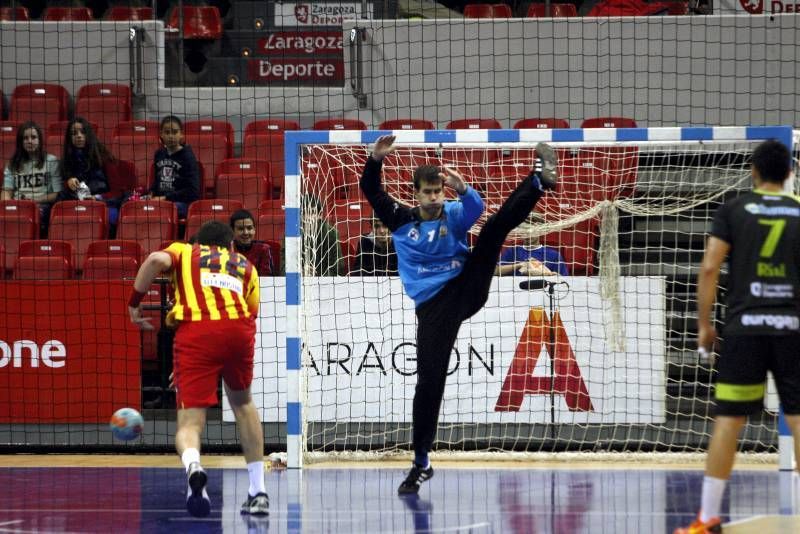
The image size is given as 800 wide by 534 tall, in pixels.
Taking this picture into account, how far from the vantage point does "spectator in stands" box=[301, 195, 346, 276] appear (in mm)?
10398

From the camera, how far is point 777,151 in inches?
249

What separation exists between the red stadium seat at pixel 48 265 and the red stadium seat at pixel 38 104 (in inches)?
152

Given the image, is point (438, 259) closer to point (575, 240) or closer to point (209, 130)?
point (575, 240)

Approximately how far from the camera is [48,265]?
38.9 ft

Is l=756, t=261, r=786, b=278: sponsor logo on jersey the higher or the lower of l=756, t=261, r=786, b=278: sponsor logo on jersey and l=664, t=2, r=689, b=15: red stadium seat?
the lower

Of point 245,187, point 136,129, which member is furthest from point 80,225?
point 136,129

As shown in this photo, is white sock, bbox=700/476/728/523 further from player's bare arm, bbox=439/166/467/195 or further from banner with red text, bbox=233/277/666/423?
banner with red text, bbox=233/277/666/423

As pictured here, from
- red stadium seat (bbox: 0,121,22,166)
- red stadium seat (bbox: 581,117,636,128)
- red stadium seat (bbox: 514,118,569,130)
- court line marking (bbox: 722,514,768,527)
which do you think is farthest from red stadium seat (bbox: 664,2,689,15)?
court line marking (bbox: 722,514,768,527)

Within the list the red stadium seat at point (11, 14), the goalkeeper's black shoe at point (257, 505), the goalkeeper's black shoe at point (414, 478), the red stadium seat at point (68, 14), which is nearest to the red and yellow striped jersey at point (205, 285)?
the goalkeeper's black shoe at point (257, 505)

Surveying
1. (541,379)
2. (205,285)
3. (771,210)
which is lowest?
(541,379)

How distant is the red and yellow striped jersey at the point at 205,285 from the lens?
7473mm

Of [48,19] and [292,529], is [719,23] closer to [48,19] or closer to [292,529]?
[48,19]

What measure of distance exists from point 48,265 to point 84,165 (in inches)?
84.2

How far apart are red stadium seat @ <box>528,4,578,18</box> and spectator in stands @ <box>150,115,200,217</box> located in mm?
5483
